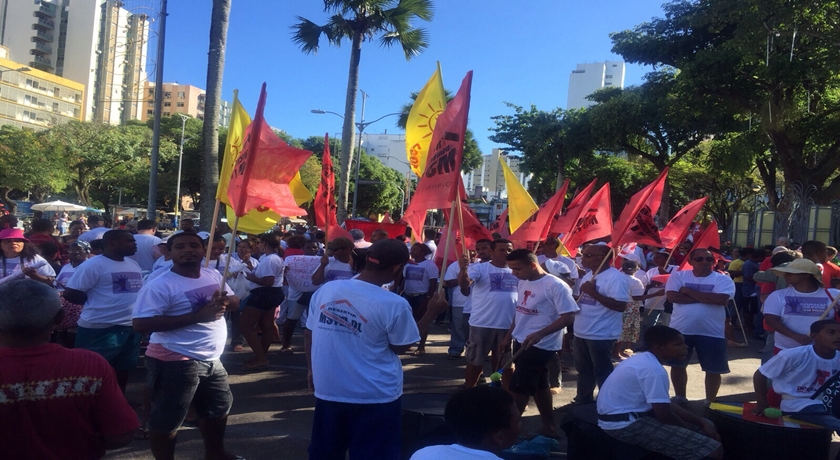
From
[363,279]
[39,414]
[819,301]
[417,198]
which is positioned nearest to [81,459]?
[39,414]

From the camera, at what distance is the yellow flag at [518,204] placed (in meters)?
7.99

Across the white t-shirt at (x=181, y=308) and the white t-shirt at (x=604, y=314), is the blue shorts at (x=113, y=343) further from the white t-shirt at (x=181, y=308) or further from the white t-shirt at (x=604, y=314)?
the white t-shirt at (x=604, y=314)

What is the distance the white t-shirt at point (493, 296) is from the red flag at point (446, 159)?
1536mm

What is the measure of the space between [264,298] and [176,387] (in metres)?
3.93

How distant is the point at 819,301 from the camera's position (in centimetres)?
547

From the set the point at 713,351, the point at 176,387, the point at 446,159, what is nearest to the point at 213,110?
the point at 446,159

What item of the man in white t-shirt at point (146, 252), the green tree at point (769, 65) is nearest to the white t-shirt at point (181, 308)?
the man in white t-shirt at point (146, 252)

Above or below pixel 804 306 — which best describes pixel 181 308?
below

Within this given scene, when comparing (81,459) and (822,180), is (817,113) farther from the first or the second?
(81,459)

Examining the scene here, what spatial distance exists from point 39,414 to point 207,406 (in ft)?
6.66

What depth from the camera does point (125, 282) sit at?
537 cm

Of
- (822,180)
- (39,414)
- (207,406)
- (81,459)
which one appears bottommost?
(207,406)

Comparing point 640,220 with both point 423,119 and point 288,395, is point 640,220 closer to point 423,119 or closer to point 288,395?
point 423,119

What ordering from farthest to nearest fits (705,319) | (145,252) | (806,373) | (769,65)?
1. (769,65)
2. (145,252)
3. (705,319)
4. (806,373)
